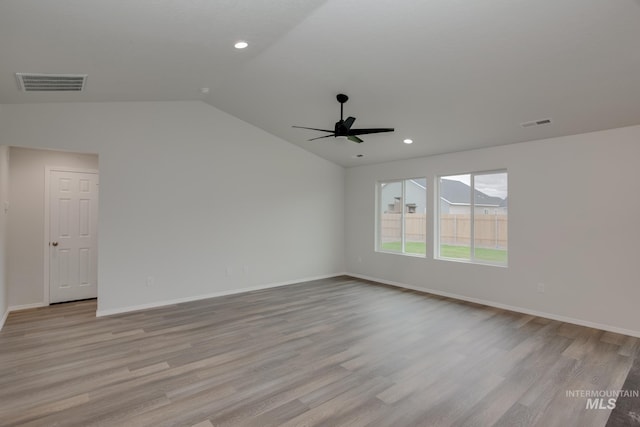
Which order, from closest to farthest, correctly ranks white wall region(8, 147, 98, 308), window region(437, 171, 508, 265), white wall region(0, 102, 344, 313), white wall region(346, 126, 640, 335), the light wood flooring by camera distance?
the light wood flooring → white wall region(346, 126, 640, 335) → white wall region(0, 102, 344, 313) → white wall region(8, 147, 98, 308) → window region(437, 171, 508, 265)

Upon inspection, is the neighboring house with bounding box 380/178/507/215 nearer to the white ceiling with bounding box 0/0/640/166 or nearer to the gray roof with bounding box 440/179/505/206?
the gray roof with bounding box 440/179/505/206

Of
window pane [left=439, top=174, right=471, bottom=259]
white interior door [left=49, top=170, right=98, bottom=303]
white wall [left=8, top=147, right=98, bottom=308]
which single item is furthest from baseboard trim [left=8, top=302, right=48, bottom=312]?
window pane [left=439, top=174, right=471, bottom=259]

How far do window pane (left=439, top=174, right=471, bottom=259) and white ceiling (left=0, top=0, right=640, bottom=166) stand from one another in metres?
1.00

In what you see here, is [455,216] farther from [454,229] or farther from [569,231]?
[569,231]

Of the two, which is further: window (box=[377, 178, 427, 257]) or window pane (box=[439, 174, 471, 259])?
window (box=[377, 178, 427, 257])

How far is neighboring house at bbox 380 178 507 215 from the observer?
532cm

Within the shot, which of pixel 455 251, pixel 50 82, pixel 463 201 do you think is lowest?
pixel 455 251

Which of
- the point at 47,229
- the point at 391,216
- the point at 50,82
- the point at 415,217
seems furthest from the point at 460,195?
the point at 47,229

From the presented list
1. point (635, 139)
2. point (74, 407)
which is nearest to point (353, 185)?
point (635, 139)

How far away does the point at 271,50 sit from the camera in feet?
11.8

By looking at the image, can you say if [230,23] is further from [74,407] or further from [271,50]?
[74,407]

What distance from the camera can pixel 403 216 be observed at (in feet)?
21.9

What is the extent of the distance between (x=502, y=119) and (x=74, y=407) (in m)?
5.36

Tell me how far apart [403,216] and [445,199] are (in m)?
0.99
